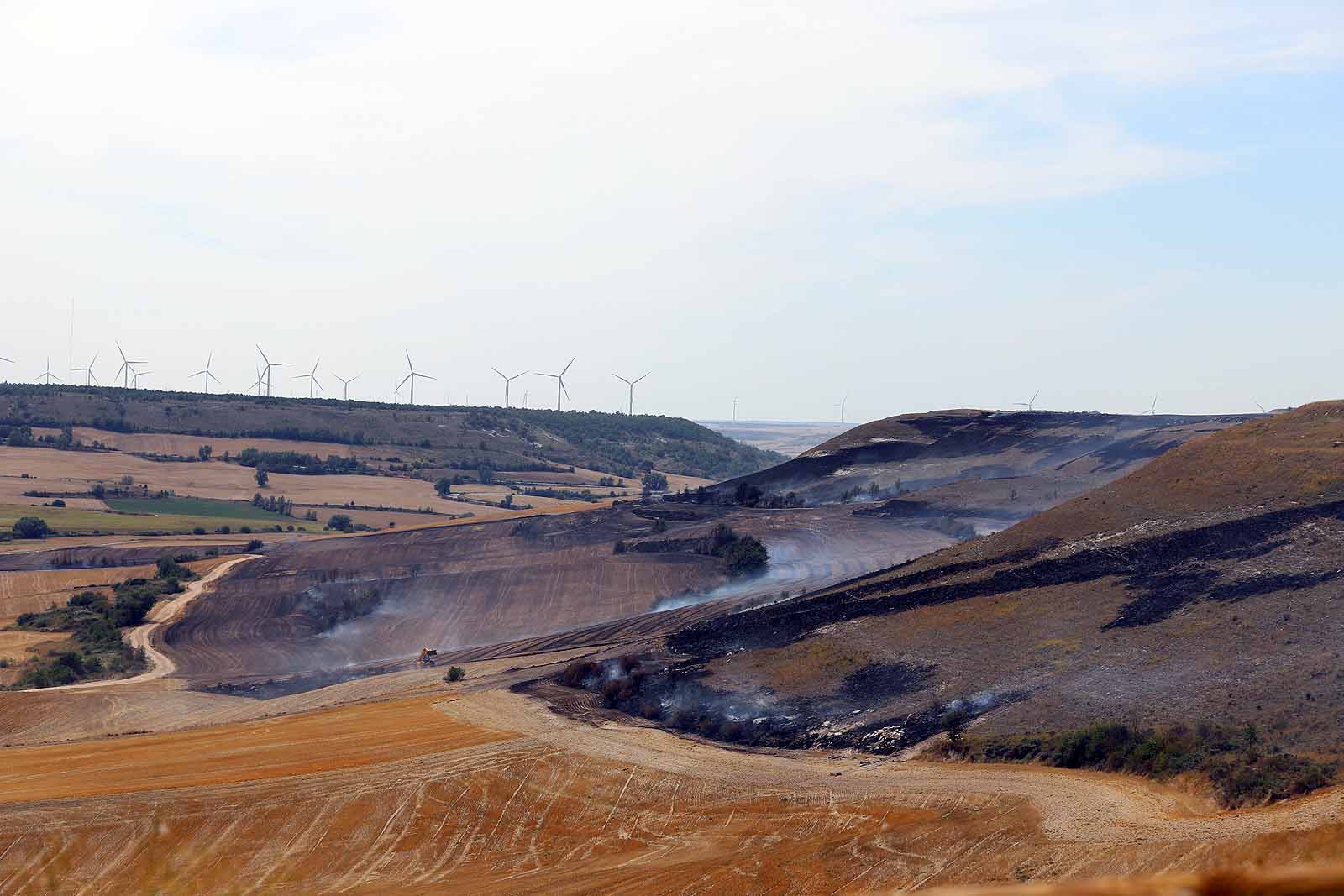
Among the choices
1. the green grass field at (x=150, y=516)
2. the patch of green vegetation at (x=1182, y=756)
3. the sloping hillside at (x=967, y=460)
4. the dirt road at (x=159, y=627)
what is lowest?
the dirt road at (x=159, y=627)

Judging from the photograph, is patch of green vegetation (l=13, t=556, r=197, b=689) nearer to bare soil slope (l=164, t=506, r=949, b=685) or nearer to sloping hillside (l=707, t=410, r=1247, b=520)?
bare soil slope (l=164, t=506, r=949, b=685)

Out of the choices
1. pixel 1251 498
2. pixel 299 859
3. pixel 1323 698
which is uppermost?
pixel 1251 498

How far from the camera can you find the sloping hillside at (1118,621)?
35500mm

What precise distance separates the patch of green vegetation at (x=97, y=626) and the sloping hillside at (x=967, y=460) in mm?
48413

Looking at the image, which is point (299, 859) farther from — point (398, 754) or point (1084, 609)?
point (1084, 609)

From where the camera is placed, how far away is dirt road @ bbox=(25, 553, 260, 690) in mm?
58406

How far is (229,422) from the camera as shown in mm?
173500

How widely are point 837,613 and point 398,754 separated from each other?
70.9 ft

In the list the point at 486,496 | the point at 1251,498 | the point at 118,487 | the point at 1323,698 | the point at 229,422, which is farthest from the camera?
the point at 229,422

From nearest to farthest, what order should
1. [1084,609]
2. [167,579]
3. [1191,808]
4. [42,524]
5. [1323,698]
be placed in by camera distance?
[1191,808]
[1323,698]
[1084,609]
[167,579]
[42,524]

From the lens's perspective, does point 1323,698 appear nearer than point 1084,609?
Yes

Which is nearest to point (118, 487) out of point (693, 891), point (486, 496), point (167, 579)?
point (486, 496)

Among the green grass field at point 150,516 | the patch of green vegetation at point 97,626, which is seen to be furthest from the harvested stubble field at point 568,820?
the green grass field at point 150,516

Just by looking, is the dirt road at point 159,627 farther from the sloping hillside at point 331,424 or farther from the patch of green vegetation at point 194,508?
the sloping hillside at point 331,424
